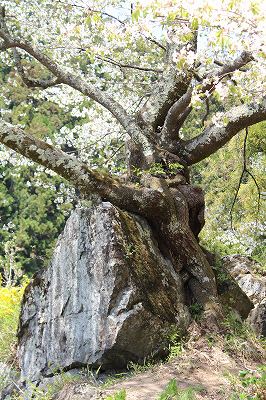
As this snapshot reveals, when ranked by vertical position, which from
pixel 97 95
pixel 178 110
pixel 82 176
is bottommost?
pixel 82 176

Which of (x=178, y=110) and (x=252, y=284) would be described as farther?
(x=252, y=284)

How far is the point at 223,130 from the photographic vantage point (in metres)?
6.79

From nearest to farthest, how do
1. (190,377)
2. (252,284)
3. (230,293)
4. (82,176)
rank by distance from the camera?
(190,377), (82,176), (230,293), (252,284)

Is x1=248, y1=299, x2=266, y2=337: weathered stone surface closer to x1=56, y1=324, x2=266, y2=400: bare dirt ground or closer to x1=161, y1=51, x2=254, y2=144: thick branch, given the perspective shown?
x1=56, y1=324, x2=266, y2=400: bare dirt ground

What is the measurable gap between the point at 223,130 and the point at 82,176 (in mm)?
2161

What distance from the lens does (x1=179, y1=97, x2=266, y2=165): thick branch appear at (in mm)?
6496

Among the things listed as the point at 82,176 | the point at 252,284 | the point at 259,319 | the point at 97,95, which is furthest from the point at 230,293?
the point at 97,95

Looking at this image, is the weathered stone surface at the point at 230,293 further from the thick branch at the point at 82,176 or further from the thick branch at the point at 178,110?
the thick branch at the point at 178,110

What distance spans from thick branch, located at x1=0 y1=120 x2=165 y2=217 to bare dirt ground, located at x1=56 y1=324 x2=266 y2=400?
1640 millimetres

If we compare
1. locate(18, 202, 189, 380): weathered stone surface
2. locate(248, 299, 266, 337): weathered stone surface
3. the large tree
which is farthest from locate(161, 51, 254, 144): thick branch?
locate(248, 299, 266, 337): weathered stone surface

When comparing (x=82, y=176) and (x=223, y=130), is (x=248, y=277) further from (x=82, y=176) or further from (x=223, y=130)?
(x=82, y=176)

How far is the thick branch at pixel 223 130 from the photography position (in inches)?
256

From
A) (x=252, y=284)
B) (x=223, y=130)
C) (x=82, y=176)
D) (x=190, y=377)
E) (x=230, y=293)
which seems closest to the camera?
(x=190, y=377)

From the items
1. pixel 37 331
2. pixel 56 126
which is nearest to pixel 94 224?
pixel 37 331
